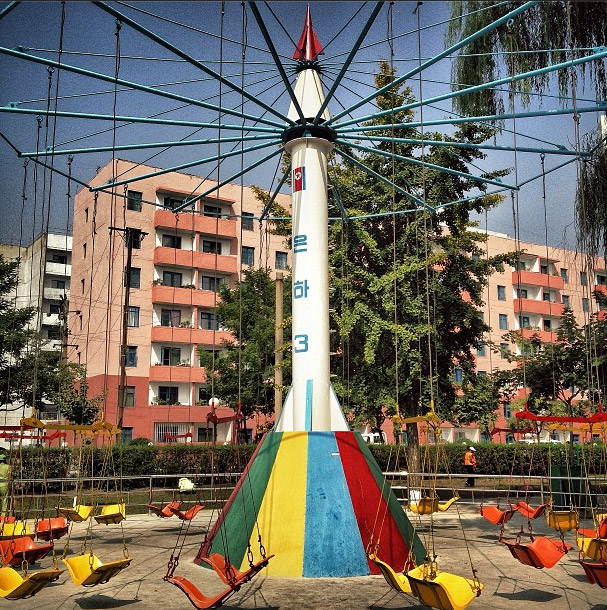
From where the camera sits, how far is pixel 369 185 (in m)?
26.0

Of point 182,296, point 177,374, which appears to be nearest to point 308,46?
point 182,296

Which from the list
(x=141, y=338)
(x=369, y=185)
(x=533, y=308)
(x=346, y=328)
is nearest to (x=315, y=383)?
(x=346, y=328)

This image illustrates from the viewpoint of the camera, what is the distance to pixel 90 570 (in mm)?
10023

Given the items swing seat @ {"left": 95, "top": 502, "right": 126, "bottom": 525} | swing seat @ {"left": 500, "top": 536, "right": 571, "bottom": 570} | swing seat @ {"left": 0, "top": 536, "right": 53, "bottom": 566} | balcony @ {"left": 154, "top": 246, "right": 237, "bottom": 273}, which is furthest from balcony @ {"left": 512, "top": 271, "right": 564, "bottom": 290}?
swing seat @ {"left": 0, "top": 536, "right": 53, "bottom": 566}

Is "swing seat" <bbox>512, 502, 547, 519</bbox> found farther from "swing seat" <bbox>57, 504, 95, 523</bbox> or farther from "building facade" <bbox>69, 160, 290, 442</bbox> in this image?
"building facade" <bbox>69, 160, 290, 442</bbox>

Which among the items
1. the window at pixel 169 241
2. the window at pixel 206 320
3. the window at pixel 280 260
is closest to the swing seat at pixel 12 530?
the window at pixel 206 320

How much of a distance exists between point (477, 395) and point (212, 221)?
105 ft

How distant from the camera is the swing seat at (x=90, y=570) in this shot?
32.3 ft

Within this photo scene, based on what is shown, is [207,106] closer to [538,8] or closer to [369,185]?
[538,8]

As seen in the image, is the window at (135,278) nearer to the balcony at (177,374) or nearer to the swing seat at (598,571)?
the balcony at (177,374)

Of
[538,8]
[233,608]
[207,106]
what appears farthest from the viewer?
[538,8]

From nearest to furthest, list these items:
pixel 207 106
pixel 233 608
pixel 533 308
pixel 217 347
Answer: pixel 233 608 → pixel 207 106 → pixel 217 347 → pixel 533 308

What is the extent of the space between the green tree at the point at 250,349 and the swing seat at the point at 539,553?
24.3 metres

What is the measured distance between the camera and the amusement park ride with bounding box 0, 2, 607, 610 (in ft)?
35.3
